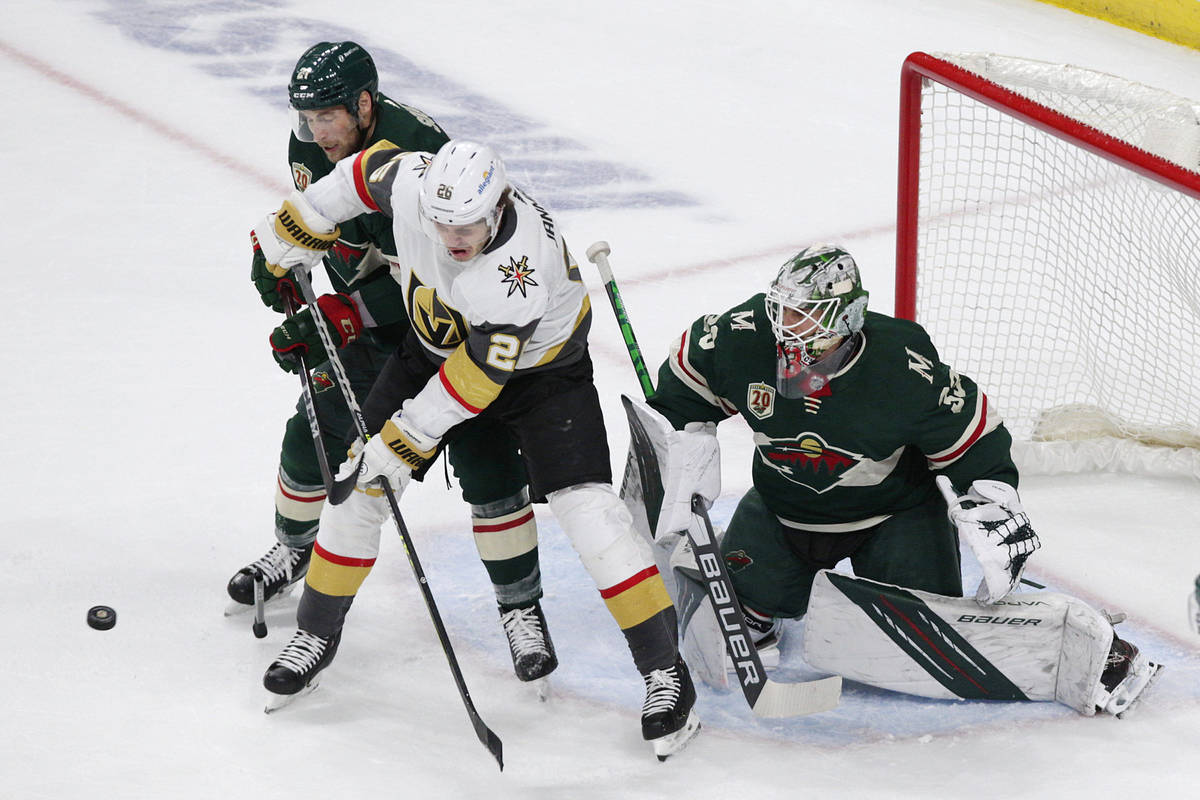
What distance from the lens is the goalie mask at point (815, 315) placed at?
2.64 m

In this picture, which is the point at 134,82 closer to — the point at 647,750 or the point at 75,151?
the point at 75,151

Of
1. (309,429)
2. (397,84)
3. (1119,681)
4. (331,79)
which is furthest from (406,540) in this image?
(397,84)

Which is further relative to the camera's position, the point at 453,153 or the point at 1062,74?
the point at 1062,74

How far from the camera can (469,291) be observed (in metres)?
2.55

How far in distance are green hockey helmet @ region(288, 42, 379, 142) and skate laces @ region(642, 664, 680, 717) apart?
4.02 ft

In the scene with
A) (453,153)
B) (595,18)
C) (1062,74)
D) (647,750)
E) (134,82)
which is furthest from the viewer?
Result: (595,18)

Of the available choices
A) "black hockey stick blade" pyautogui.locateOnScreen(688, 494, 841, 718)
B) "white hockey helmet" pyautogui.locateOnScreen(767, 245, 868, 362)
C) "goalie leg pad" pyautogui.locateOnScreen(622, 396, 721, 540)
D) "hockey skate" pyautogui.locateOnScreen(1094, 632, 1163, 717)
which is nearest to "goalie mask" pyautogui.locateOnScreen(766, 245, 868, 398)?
"white hockey helmet" pyautogui.locateOnScreen(767, 245, 868, 362)

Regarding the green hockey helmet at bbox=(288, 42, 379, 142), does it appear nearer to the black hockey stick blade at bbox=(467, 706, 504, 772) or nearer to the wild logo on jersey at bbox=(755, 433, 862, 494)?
the wild logo on jersey at bbox=(755, 433, 862, 494)

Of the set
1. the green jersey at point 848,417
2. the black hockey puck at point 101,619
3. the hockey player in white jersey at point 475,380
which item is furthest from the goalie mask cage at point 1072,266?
the black hockey puck at point 101,619

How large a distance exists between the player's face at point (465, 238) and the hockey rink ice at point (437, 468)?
0.91m

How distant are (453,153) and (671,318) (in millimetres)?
2131

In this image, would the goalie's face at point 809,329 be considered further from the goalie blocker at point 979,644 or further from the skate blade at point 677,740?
the skate blade at point 677,740

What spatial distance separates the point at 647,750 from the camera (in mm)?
2750

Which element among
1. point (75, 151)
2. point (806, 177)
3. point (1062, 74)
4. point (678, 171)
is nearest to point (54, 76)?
point (75, 151)
